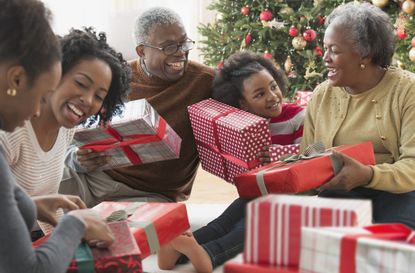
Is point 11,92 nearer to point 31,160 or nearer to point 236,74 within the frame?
point 31,160

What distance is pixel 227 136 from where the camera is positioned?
8.25ft

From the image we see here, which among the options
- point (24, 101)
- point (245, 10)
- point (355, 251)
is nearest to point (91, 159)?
point (24, 101)

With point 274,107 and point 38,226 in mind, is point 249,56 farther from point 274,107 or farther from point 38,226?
point 38,226

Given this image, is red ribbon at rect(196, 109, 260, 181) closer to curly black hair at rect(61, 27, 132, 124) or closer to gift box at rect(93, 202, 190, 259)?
curly black hair at rect(61, 27, 132, 124)

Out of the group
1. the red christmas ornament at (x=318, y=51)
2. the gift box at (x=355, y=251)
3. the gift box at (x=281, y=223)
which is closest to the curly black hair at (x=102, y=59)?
the gift box at (x=281, y=223)

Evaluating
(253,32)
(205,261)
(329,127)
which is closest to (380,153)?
(329,127)

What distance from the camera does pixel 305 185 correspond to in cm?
210

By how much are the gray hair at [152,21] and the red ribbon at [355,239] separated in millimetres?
1766

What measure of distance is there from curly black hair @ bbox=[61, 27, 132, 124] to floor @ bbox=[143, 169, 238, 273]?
0.60 metres

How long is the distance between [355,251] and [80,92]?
45.7 inches

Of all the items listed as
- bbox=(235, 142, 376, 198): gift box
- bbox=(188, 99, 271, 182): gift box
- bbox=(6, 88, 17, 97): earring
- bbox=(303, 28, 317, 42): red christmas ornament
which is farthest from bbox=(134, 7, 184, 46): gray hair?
bbox=(303, 28, 317, 42): red christmas ornament

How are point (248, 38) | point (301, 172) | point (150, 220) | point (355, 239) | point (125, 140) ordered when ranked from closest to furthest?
point (355, 239)
point (150, 220)
point (301, 172)
point (125, 140)
point (248, 38)

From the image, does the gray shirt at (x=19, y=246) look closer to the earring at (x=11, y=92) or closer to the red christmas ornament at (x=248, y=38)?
the earring at (x=11, y=92)

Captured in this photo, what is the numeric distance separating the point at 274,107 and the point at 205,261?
0.71m
